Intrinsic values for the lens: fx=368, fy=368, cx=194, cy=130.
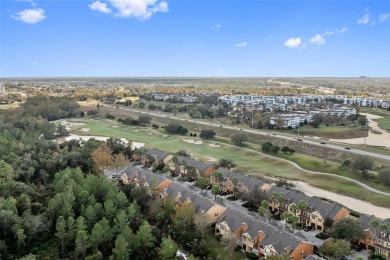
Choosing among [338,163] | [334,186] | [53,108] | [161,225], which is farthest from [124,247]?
[53,108]

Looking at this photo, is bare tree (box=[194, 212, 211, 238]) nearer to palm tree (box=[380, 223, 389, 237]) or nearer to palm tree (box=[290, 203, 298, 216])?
palm tree (box=[290, 203, 298, 216])

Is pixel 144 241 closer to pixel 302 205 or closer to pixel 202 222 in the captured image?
pixel 202 222

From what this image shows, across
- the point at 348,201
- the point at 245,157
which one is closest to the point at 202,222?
the point at 348,201

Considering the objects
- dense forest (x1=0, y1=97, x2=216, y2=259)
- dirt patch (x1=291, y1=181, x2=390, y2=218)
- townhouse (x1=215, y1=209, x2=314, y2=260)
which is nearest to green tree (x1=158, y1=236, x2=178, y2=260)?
dense forest (x1=0, y1=97, x2=216, y2=259)

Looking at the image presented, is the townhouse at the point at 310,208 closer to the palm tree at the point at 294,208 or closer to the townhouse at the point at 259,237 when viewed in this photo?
the palm tree at the point at 294,208

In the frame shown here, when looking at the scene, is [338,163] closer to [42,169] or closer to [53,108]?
[42,169]

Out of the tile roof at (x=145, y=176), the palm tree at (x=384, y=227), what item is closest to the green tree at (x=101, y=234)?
the tile roof at (x=145, y=176)
